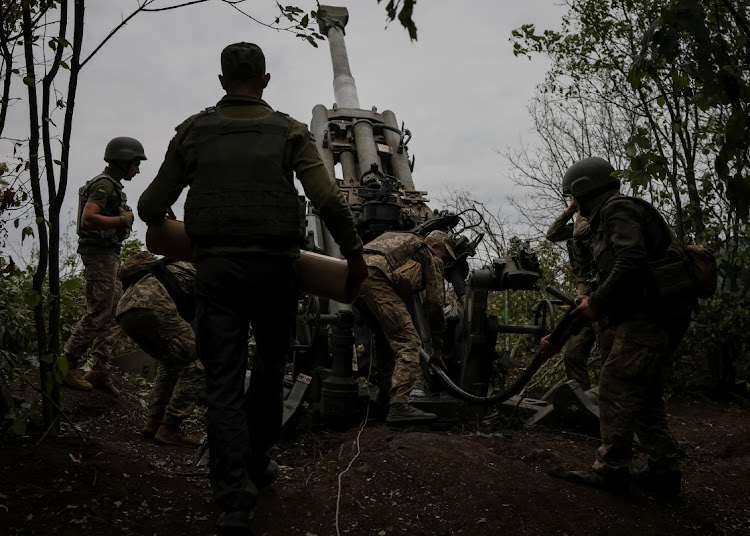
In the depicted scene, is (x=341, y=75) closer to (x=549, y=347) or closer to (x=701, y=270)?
(x=549, y=347)

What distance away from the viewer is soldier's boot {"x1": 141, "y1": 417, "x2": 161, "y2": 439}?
17.7 feet

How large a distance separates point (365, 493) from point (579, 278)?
3.85m

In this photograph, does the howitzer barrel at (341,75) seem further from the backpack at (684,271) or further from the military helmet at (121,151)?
the backpack at (684,271)

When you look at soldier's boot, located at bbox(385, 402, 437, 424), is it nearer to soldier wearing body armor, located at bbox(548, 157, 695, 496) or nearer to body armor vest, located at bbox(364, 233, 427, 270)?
body armor vest, located at bbox(364, 233, 427, 270)

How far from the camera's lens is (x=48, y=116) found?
4.19 meters

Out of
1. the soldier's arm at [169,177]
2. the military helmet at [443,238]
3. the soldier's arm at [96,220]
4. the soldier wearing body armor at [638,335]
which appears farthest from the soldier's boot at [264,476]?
the military helmet at [443,238]

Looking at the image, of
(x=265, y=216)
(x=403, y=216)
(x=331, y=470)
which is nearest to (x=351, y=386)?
(x=331, y=470)

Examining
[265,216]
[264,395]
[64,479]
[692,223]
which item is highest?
[692,223]

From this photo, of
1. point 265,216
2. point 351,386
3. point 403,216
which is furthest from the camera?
point 403,216

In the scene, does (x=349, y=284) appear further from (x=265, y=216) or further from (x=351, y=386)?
(x=351, y=386)

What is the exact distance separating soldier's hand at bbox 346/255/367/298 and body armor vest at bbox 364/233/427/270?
221 cm

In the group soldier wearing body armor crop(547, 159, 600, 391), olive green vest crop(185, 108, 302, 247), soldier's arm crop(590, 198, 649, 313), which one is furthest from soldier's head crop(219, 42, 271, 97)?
soldier wearing body armor crop(547, 159, 600, 391)

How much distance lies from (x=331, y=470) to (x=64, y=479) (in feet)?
4.80

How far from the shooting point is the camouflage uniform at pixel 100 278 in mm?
6125
